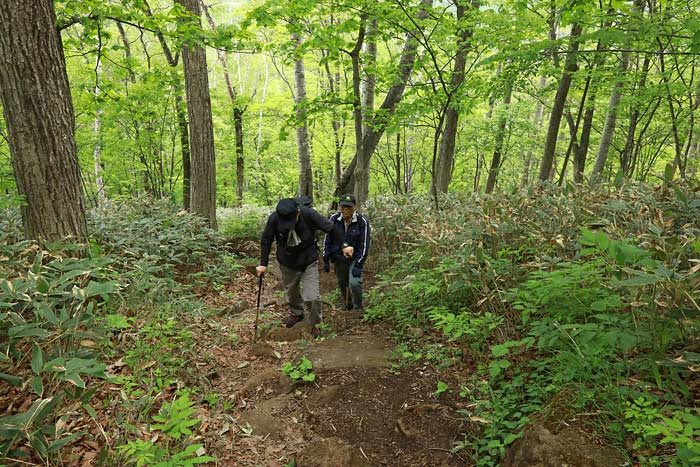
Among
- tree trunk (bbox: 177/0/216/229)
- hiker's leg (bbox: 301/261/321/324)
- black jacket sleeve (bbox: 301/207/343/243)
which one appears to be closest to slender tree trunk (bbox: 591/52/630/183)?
black jacket sleeve (bbox: 301/207/343/243)

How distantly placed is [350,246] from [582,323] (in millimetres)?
3451

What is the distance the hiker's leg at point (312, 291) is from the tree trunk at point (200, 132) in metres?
4.26

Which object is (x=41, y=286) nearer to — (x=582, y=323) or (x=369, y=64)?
(x=582, y=323)

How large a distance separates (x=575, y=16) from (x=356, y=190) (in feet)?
16.4

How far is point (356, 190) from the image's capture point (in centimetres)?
862

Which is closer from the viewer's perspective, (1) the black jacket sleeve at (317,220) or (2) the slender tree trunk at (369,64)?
(1) the black jacket sleeve at (317,220)

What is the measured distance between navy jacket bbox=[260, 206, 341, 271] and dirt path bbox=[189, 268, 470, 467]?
102cm

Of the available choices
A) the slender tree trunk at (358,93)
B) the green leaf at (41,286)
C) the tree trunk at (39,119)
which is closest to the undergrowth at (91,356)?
the green leaf at (41,286)

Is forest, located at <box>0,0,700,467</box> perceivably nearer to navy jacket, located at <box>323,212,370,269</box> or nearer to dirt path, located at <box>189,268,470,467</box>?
dirt path, located at <box>189,268,470,467</box>

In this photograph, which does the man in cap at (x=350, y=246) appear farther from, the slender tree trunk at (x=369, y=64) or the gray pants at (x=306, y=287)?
the slender tree trunk at (x=369, y=64)

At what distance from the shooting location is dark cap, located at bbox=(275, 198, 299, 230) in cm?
525

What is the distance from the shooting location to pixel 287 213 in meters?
5.27

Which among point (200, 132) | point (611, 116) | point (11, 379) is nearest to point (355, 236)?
point (11, 379)

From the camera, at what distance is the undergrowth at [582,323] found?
2408mm
